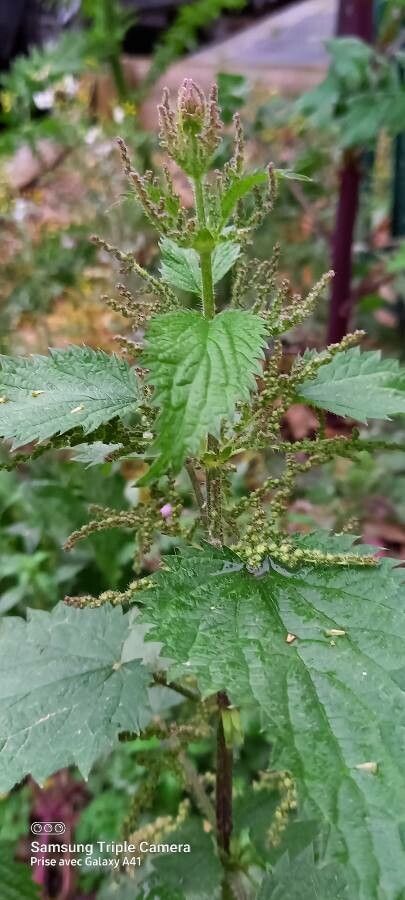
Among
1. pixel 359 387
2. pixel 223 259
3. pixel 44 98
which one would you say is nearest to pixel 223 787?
pixel 359 387

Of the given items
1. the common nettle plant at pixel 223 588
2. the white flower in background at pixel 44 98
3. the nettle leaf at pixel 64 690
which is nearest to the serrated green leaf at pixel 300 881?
the common nettle plant at pixel 223 588

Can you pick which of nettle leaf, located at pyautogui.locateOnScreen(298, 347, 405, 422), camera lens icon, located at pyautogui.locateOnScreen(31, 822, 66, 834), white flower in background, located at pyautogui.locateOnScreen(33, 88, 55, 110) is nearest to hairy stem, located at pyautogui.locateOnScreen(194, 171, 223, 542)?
nettle leaf, located at pyautogui.locateOnScreen(298, 347, 405, 422)

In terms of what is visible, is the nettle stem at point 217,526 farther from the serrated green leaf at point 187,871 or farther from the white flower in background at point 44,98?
the white flower in background at point 44,98

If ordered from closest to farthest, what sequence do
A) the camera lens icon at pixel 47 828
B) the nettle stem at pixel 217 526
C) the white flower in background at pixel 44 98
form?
the nettle stem at pixel 217 526 → the camera lens icon at pixel 47 828 → the white flower in background at pixel 44 98

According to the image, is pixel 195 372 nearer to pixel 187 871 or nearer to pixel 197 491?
pixel 197 491

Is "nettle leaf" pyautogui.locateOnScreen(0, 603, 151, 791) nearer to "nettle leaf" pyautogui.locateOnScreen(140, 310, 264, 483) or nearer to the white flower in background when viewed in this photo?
"nettle leaf" pyautogui.locateOnScreen(140, 310, 264, 483)

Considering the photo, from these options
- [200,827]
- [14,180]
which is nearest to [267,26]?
[14,180]

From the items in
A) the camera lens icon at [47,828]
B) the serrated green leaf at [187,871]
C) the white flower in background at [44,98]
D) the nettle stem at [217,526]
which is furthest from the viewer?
the white flower in background at [44,98]
